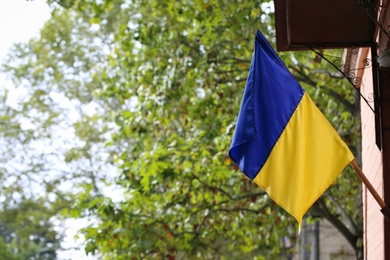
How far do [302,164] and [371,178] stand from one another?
269 cm

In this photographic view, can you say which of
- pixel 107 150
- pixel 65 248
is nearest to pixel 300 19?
pixel 107 150

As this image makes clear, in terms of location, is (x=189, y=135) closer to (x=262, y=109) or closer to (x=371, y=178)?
(x=371, y=178)

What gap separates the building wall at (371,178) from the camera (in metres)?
8.98

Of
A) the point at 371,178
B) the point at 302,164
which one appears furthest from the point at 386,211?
the point at 371,178

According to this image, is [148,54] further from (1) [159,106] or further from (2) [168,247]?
(2) [168,247]

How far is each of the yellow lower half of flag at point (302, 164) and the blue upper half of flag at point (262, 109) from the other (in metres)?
0.06

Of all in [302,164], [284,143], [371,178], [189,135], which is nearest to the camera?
[302,164]

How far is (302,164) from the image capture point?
24.2 feet

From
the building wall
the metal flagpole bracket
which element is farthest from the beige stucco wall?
the metal flagpole bracket

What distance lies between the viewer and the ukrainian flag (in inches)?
288

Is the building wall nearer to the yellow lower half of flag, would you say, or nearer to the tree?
the yellow lower half of flag

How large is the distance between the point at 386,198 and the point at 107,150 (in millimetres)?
22877

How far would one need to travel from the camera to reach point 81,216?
16859 millimetres

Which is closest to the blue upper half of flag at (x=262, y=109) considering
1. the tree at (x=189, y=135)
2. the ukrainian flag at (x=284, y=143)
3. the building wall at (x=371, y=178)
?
the ukrainian flag at (x=284, y=143)
